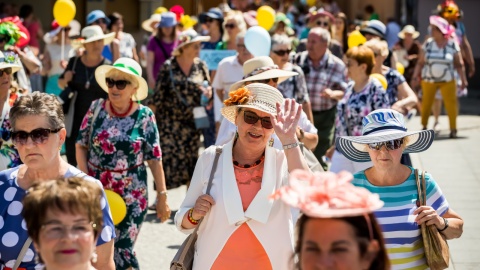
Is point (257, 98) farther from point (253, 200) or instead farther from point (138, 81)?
point (138, 81)

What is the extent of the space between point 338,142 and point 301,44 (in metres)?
8.29

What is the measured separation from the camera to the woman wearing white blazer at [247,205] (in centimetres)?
581

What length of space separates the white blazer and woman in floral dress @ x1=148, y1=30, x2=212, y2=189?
228 inches

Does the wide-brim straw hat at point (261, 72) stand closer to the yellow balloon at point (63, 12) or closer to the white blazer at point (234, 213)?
the white blazer at point (234, 213)

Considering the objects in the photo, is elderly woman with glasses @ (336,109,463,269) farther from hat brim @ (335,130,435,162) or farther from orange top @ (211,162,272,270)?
orange top @ (211,162,272,270)

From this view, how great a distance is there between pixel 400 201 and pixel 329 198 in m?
2.34

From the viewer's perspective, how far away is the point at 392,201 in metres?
5.82

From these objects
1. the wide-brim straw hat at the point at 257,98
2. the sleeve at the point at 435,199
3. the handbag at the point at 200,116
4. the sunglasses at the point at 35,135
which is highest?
the wide-brim straw hat at the point at 257,98

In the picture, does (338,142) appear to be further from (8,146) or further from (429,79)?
(429,79)

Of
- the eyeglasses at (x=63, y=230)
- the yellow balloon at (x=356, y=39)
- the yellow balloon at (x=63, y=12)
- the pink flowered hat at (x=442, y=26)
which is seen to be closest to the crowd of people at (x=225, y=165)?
the eyeglasses at (x=63, y=230)

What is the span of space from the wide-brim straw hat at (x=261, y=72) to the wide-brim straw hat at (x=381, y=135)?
6.85 ft

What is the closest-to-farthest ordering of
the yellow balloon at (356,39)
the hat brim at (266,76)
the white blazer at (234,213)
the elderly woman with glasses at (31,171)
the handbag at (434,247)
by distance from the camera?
1. the elderly woman with glasses at (31,171)
2. the handbag at (434,247)
3. the white blazer at (234,213)
4. the hat brim at (266,76)
5. the yellow balloon at (356,39)

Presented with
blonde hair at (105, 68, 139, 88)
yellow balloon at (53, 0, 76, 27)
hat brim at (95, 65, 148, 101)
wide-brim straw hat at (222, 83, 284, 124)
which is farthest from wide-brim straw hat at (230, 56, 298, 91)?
yellow balloon at (53, 0, 76, 27)

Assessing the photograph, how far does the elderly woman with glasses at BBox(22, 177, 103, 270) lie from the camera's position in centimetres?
395
